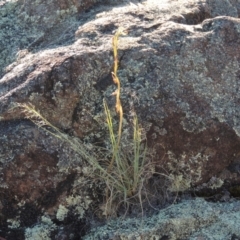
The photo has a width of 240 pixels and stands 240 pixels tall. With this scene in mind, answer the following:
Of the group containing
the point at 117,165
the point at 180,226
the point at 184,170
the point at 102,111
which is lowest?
the point at 180,226

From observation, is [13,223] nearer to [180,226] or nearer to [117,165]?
[117,165]

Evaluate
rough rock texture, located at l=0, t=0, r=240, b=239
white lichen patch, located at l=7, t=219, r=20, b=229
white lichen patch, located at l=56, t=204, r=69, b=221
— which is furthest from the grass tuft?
white lichen patch, located at l=7, t=219, r=20, b=229

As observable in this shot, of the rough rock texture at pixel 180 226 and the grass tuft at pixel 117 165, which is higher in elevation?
the grass tuft at pixel 117 165

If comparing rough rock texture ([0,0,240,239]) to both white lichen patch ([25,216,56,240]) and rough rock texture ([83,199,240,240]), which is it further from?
rough rock texture ([83,199,240,240])

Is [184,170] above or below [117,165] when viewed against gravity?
below

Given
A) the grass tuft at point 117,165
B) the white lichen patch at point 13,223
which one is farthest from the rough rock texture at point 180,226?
the white lichen patch at point 13,223

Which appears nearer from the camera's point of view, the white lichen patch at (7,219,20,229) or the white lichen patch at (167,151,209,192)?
the white lichen patch at (7,219,20,229)

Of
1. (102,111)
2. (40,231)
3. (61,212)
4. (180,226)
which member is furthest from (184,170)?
(40,231)

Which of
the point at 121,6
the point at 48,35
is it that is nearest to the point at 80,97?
the point at 48,35

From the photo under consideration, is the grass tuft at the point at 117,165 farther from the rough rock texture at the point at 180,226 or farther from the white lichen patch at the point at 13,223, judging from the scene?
the white lichen patch at the point at 13,223
